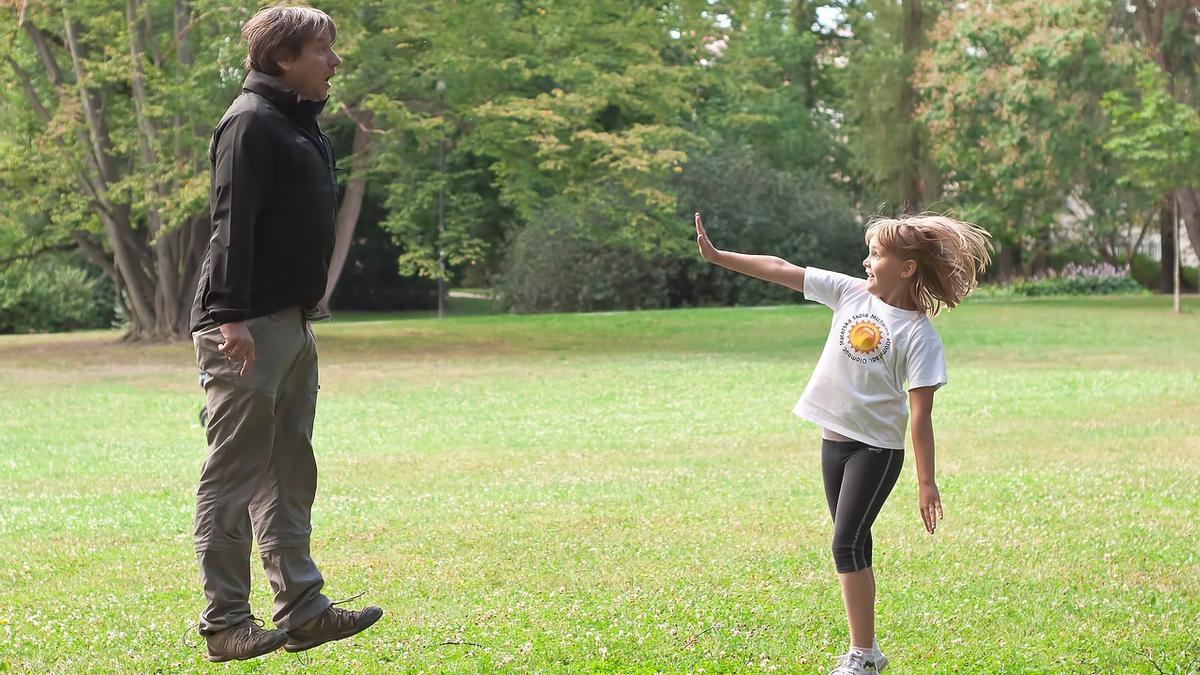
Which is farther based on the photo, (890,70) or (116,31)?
(890,70)

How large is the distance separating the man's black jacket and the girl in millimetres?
1331

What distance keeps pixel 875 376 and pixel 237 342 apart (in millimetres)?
2170

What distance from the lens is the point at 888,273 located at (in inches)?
196

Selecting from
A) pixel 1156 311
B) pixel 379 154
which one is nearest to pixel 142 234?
pixel 379 154

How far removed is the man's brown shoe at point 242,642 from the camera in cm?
475

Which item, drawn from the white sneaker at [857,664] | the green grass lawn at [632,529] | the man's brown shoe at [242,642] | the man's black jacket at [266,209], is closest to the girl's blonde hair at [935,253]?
the white sneaker at [857,664]

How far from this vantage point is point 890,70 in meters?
43.5

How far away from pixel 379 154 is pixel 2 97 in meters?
7.23

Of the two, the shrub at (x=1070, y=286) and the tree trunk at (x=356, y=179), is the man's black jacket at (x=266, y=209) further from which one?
the shrub at (x=1070, y=286)

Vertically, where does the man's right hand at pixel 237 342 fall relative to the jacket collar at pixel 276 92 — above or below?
below

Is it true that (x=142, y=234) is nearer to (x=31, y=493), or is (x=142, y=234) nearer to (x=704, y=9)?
(x=704, y=9)

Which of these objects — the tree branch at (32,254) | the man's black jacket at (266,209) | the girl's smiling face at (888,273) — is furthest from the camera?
the tree branch at (32,254)

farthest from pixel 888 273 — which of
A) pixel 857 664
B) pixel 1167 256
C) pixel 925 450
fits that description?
pixel 1167 256

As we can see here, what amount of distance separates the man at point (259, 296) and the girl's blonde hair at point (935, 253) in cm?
199
